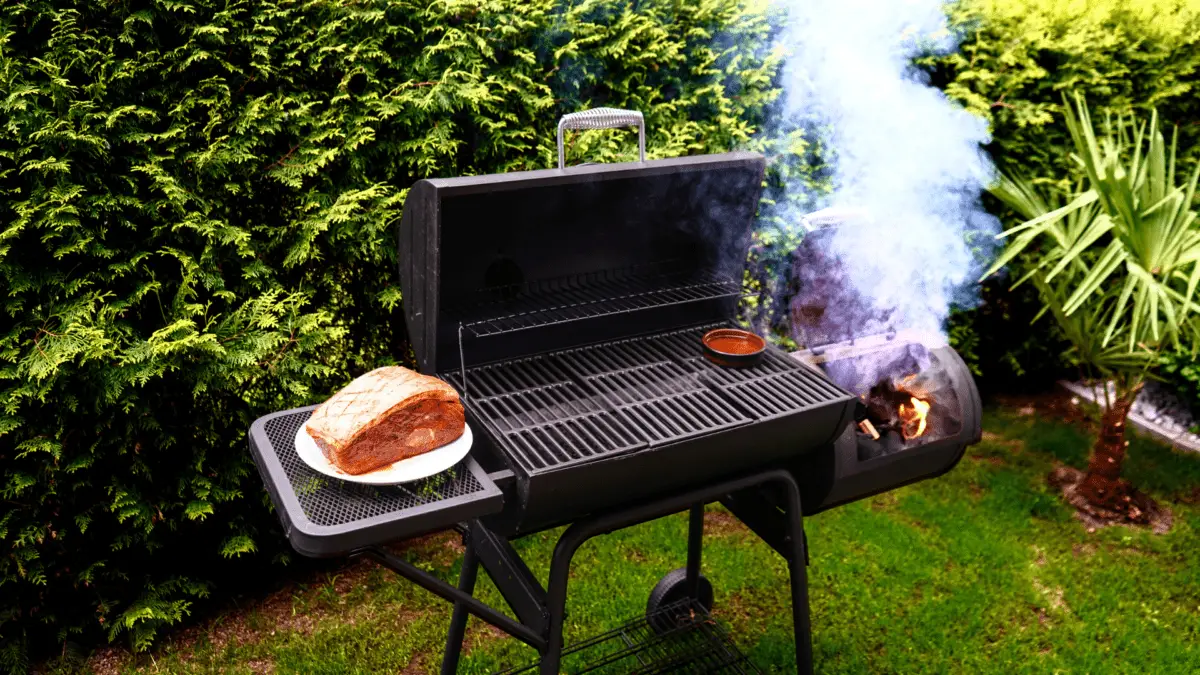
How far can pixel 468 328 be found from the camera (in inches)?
110

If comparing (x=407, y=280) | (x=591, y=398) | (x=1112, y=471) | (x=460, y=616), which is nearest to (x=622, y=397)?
(x=591, y=398)

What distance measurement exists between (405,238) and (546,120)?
6.78 ft

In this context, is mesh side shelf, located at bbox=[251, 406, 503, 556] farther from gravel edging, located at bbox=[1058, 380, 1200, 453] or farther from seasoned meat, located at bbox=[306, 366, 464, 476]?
gravel edging, located at bbox=[1058, 380, 1200, 453]

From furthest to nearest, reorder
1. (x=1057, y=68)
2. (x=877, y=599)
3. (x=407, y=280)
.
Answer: (x=1057, y=68), (x=877, y=599), (x=407, y=280)

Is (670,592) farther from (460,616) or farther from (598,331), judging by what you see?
(598,331)

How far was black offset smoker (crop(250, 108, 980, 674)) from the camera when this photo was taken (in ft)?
7.50

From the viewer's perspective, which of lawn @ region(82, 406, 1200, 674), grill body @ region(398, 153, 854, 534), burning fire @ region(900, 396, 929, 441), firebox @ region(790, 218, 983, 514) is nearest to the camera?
grill body @ region(398, 153, 854, 534)

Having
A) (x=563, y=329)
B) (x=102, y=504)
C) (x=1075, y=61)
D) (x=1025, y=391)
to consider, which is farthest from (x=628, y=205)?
(x=1025, y=391)

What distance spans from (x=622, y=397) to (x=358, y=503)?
3.07 feet

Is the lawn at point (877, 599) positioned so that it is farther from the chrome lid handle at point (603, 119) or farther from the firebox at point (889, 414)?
the chrome lid handle at point (603, 119)

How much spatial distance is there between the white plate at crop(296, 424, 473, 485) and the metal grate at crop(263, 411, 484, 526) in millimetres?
29

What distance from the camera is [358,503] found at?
2119 millimetres

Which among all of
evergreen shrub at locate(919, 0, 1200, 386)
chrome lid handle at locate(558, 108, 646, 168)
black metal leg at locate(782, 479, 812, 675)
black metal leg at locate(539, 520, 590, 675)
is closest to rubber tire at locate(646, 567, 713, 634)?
black metal leg at locate(782, 479, 812, 675)

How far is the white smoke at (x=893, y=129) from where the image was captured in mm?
4355
